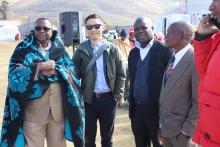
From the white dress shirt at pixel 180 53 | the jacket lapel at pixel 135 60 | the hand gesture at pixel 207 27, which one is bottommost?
the jacket lapel at pixel 135 60

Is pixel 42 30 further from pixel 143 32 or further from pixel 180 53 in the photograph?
pixel 180 53

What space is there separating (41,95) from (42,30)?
0.69m

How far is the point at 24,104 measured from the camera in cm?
405

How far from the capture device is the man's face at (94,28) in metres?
4.66

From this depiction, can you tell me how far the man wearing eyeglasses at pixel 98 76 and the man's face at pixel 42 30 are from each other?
25.9 inches

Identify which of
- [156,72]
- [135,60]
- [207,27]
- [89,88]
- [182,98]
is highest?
[207,27]

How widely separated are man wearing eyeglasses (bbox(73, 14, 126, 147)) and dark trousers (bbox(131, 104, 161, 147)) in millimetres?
466

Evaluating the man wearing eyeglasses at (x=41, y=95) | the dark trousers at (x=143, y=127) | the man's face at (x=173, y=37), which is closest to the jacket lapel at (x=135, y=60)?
the dark trousers at (x=143, y=127)

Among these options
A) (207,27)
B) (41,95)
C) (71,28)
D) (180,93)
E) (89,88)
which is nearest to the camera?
(207,27)

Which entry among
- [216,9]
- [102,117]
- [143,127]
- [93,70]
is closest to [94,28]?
[93,70]

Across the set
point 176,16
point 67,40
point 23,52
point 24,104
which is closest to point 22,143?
point 24,104

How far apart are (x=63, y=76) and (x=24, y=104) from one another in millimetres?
506

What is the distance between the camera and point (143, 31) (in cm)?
430

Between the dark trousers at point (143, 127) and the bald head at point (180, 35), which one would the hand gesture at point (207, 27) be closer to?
the bald head at point (180, 35)
